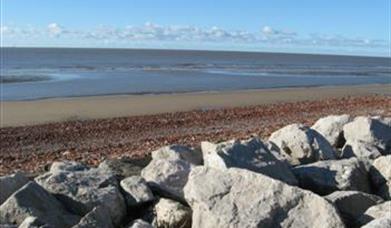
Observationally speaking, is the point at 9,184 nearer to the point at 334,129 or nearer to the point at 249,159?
the point at 249,159

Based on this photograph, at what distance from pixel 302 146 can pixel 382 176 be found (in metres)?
1.11

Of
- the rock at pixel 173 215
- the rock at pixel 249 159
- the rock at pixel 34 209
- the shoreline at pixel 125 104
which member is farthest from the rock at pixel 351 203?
the shoreline at pixel 125 104

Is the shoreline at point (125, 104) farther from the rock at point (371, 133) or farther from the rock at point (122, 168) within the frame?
the rock at point (371, 133)

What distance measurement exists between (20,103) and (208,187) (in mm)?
17698

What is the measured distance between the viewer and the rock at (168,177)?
21.1 feet

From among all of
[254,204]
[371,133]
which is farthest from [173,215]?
[371,133]

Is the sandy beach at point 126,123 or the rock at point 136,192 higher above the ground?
the rock at point 136,192

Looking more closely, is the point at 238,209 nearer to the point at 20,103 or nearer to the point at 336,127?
the point at 336,127

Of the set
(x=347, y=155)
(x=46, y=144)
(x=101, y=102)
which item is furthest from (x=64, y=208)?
(x=101, y=102)

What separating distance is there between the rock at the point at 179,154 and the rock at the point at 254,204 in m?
1.63

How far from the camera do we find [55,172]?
668cm

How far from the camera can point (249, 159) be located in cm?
663

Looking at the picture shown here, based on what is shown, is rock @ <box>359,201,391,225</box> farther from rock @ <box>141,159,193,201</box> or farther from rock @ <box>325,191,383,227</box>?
rock @ <box>141,159,193,201</box>

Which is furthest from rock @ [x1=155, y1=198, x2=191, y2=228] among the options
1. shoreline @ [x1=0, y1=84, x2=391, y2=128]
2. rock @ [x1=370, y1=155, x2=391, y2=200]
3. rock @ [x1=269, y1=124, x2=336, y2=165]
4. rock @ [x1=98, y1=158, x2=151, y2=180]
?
shoreline @ [x1=0, y1=84, x2=391, y2=128]
